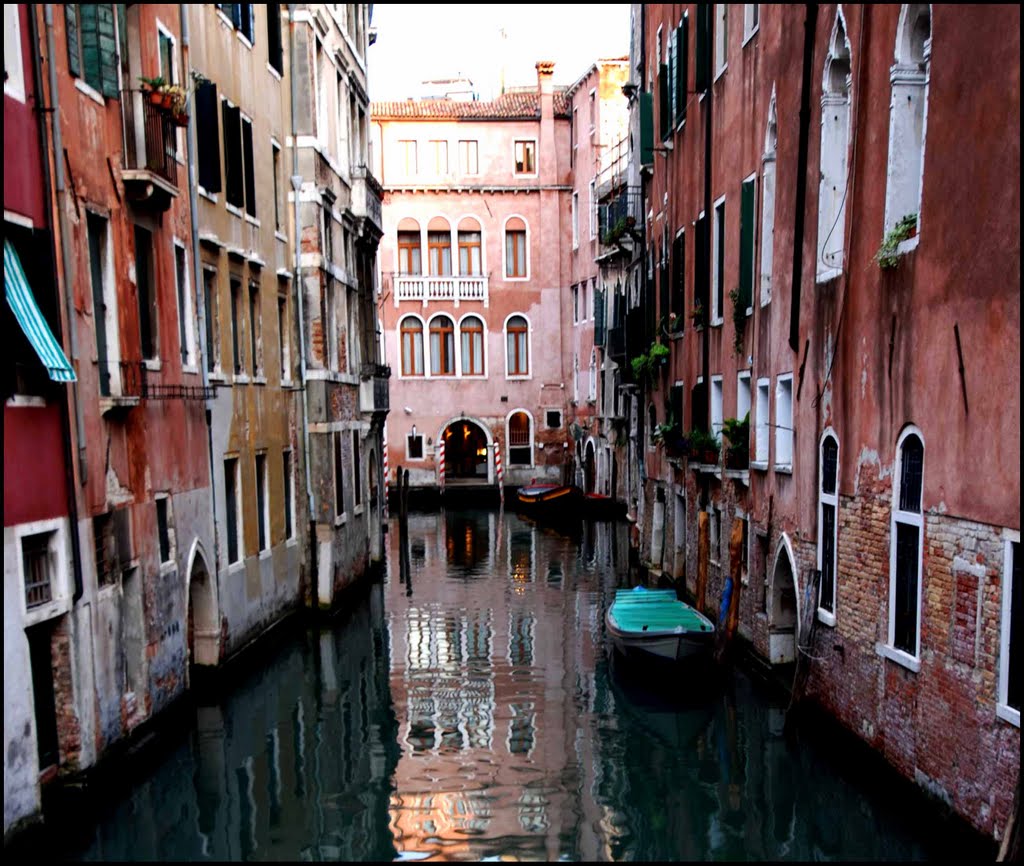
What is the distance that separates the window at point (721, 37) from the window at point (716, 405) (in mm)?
4074

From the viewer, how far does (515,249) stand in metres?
30.7

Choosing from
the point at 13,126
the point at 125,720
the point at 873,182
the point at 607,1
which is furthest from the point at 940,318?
the point at 125,720

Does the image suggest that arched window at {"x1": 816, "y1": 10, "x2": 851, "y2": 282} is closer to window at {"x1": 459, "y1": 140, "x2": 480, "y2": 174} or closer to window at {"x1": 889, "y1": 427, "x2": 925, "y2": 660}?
window at {"x1": 889, "y1": 427, "x2": 925, "y2": 660}

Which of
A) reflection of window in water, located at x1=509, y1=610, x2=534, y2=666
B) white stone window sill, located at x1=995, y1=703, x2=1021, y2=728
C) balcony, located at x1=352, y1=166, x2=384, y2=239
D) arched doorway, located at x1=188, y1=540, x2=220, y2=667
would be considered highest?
balcony, located at x1=352, y1=166, x2=384, y2=239

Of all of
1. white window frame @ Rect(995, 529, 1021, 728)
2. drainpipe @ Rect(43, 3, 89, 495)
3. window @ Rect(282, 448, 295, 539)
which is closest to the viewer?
white window frame @ Rect(995, 529, 1021, 728)

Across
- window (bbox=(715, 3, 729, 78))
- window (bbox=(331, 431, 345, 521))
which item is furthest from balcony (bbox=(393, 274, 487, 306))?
window (bbox=(715, 3, 729, 78))

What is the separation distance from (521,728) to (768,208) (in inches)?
248

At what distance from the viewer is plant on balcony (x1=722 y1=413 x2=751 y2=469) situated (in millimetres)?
11750

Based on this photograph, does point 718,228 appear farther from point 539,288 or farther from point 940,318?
point 539,288

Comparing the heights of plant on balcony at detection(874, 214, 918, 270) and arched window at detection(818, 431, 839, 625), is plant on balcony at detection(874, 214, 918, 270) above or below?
above

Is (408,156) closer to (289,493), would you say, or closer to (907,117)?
(289,493)

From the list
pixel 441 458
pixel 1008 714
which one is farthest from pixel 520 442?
pixel 1008 714

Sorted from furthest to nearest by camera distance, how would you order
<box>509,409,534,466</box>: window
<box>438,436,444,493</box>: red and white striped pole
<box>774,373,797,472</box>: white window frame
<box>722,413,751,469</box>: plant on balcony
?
1. <box>509,409,534,466</box>: window
2. <box>438,436,444,493</box>: red and white striped pole
3. <box>722,413,751,469</box>: plant on balcony
4. <box>774,373,797,472</box>: white window frame

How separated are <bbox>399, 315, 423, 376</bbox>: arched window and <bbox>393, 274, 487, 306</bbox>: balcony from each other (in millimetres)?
670
